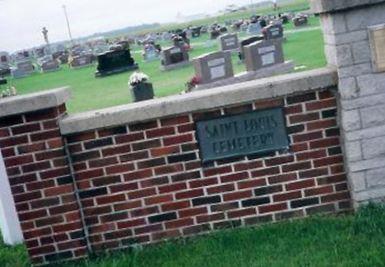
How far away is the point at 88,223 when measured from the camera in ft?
16.3

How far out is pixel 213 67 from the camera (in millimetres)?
15664

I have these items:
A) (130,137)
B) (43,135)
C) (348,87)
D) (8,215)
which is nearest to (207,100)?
(130,137)

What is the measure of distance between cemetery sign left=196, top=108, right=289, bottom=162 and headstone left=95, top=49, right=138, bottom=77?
24.0 meters

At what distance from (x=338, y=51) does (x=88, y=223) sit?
2.78 m

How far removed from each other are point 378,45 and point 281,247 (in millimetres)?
1938

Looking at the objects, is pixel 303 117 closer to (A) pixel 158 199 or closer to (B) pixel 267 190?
(B) pixel 267 190

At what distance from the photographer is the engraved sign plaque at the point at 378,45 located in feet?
15.0

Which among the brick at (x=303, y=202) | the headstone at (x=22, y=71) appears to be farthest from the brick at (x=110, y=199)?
the headstone at (x=22, y=71)

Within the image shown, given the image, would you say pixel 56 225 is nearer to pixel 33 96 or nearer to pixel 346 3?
pixel 33 96

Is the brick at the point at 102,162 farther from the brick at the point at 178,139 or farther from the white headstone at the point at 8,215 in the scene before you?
the white headstone at the point at 8,215

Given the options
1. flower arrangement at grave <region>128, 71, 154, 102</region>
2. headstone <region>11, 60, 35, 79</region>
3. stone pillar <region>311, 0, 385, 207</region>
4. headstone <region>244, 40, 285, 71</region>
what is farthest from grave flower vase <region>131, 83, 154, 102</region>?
headstone <region>11, 60, 35, 79</region>

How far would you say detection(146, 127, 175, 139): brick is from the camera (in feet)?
15.8

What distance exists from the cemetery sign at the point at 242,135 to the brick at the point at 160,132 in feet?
0.81

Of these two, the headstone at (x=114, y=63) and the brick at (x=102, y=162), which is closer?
the brick at (x=102, y=162)
